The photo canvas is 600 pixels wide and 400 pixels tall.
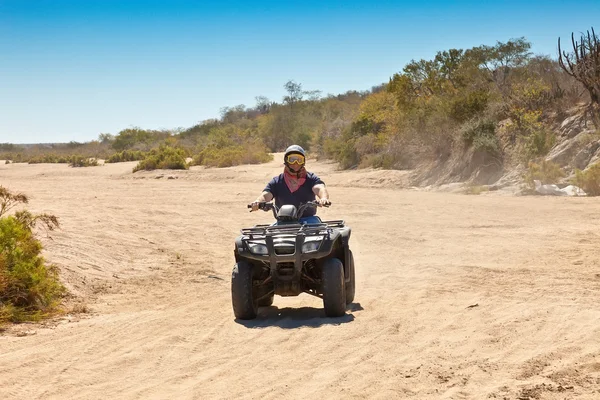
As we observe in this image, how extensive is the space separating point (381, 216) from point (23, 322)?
11597 mm

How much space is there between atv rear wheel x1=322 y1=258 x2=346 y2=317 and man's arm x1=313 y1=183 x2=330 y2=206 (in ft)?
2.38

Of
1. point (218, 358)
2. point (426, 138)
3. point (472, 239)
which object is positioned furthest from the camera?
point (426, 138)

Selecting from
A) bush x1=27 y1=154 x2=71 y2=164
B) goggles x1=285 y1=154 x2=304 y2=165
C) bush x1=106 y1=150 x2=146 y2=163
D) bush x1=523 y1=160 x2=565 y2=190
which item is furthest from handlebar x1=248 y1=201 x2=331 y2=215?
bush x1=27 y1=154 x2=71 y2=164

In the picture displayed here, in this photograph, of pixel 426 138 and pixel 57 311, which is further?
pixel 426 138

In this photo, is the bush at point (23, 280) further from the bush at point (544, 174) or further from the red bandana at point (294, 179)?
the bush at point (544, 174)

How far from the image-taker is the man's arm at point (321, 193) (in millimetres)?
8164

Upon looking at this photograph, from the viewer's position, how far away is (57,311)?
349 inches

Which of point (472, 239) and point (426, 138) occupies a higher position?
point (426, 138)

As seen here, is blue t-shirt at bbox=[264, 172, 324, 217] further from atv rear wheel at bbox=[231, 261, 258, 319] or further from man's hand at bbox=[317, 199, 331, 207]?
atv rear wheel at bbox=[231, 261, 258, 319]

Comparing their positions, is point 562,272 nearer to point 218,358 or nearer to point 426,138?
point 218,358

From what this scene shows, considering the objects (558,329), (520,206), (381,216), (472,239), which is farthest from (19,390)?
(520,206)

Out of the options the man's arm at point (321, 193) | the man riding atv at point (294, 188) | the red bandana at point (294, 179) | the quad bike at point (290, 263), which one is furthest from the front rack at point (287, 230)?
the red bandana at point (294, 179)

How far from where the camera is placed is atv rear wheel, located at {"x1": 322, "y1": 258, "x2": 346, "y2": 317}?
25.0ft

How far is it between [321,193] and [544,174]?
604 inches
